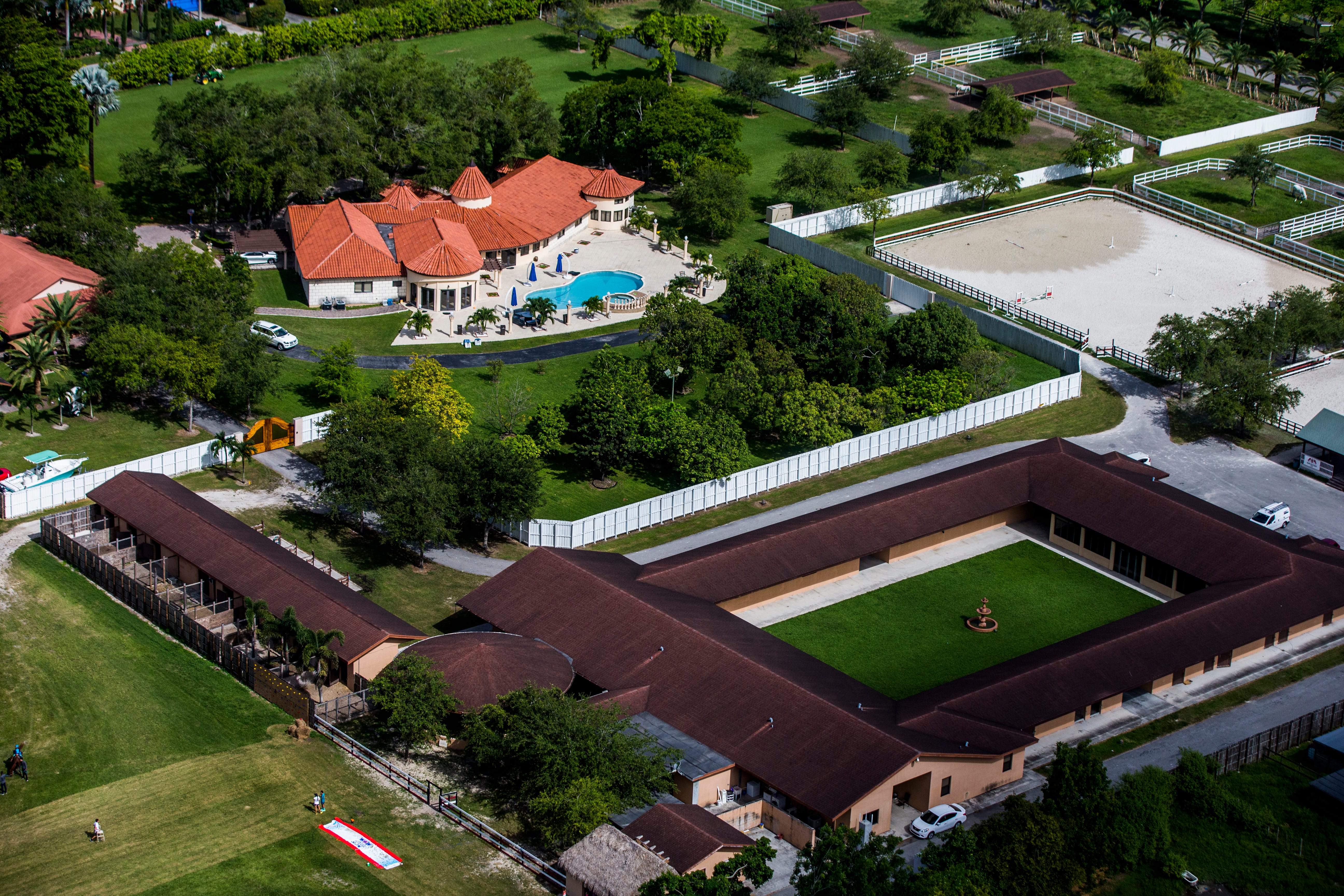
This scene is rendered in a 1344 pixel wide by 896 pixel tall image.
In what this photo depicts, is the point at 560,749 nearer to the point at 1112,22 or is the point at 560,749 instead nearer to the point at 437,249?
the point at 437,249

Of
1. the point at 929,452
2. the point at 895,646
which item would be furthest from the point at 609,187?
the point at 895,646

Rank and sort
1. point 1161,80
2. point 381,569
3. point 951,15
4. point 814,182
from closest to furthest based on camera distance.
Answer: point 381,569 < point 814,182 < point 1161,80 < point 951,15

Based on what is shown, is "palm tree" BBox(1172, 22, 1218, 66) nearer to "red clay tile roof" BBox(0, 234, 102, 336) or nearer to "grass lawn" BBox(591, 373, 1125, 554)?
"grass lawn" BBox(591, 373, 1125, 554)

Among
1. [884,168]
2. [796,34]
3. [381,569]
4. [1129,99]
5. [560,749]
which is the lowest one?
[381,569]

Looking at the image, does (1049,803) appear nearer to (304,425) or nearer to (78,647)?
(78,647)

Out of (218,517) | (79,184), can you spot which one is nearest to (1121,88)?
(79,184)

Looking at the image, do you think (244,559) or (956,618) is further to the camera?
(956,618)
